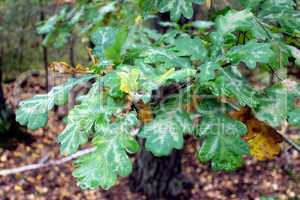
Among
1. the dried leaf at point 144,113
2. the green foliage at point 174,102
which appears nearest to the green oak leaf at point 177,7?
the green foliage at point 174,102

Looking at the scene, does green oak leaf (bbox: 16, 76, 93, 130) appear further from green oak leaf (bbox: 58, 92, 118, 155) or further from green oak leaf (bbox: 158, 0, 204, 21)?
green oak leaf (bbox: 158, 0, 204, 21)

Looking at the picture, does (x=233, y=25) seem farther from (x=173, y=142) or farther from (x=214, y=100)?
(x=173, y=142)

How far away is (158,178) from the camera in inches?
117

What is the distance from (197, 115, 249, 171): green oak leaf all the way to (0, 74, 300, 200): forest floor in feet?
7.70

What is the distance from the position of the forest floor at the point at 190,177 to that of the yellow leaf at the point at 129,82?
2.40 meters

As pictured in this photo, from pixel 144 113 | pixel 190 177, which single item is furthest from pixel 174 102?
pixel 190 177

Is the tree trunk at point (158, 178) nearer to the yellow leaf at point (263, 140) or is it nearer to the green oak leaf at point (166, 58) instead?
the yellow leaf at point (263, 140)

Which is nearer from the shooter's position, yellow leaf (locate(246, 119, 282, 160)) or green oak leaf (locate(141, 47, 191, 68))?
green oak leaf (locate(141, 47, 191, 68))

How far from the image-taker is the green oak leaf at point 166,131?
725 mm

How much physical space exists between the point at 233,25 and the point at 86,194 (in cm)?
247

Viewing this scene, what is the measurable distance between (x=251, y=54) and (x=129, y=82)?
0.83 feet

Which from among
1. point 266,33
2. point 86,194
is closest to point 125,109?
point 266,33

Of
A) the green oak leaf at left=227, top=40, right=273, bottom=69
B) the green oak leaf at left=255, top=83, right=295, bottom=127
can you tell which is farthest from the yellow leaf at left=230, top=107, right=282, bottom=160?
the green oak leaf at left=227, top=40, right=273, bottom=69

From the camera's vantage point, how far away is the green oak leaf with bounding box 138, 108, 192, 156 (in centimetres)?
73
